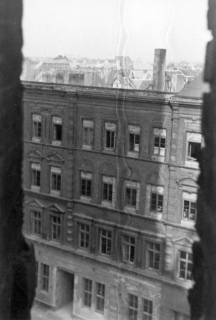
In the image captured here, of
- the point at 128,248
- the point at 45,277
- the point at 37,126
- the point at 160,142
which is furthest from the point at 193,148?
the point at 45,277

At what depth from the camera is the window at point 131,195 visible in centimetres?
125

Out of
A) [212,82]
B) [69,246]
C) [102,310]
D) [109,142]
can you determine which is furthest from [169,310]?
[212,82]

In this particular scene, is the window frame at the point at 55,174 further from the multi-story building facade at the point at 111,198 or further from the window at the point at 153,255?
the window at the point at 153,255

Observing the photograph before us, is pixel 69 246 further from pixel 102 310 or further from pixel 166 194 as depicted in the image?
pixel 166 194

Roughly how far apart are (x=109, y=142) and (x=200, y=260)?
38 centimetres

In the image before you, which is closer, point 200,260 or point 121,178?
point 200,260

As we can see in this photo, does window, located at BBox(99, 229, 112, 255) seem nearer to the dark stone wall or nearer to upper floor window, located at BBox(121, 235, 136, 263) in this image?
upper floor window, located at BBox(121, 235, 136, 263)

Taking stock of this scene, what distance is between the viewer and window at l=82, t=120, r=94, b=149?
1.29m

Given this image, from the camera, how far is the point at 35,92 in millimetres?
1329

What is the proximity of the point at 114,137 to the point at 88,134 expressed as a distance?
0.08 meters

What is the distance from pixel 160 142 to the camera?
1190 mm

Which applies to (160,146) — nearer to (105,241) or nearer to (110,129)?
(110,129)

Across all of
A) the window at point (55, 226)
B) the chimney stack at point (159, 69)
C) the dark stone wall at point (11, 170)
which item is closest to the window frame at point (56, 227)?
the window at point (55, 226)

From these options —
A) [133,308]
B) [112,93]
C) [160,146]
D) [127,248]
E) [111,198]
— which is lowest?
[133,308]
